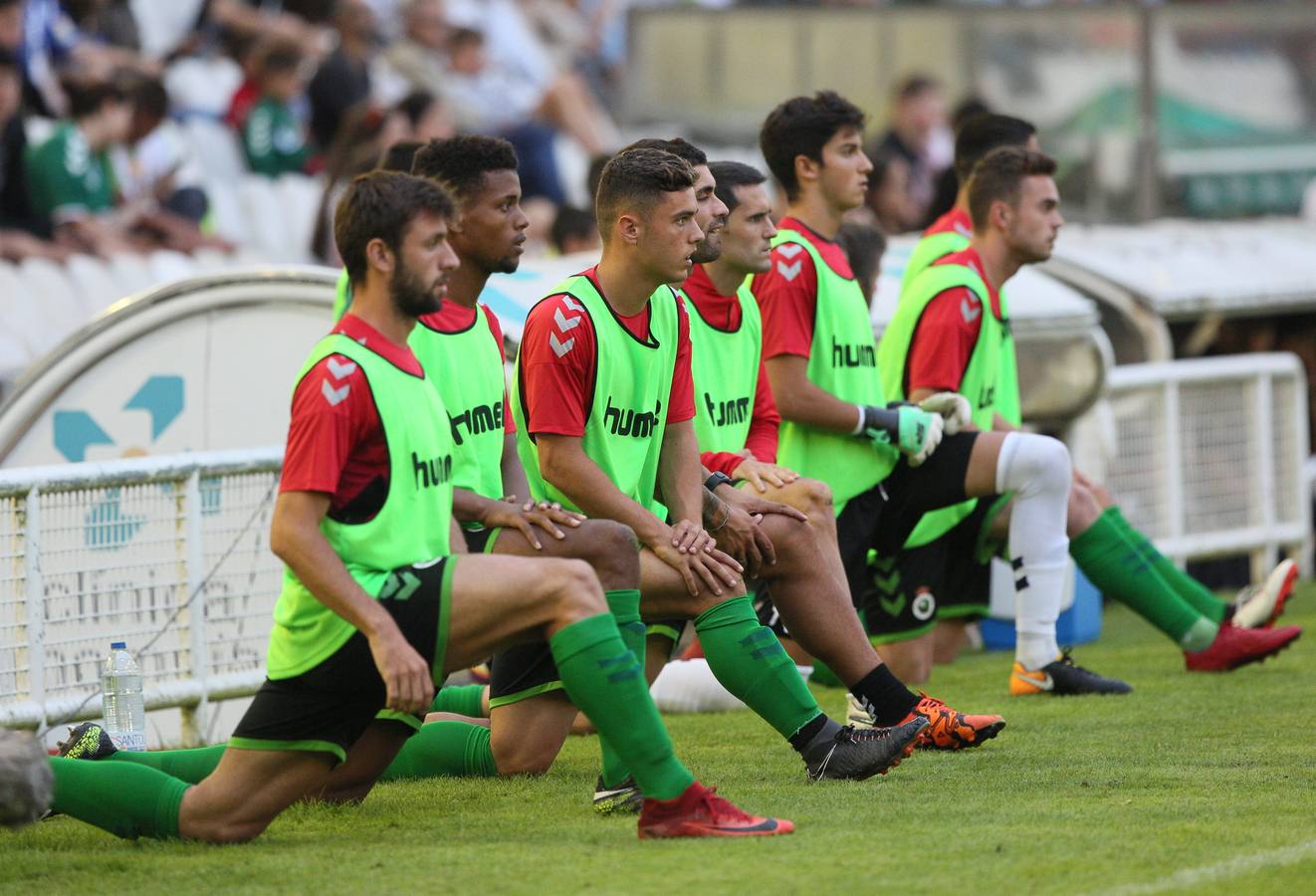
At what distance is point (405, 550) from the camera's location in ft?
16.2

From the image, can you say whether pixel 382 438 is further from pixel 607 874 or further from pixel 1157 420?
pixel 1157 420

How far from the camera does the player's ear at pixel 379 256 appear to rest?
4.91 m

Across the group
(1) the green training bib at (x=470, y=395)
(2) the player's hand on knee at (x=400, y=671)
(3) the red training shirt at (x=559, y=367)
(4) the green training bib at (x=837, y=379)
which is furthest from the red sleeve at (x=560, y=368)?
(4) the green training bib at (x=837, y=379)

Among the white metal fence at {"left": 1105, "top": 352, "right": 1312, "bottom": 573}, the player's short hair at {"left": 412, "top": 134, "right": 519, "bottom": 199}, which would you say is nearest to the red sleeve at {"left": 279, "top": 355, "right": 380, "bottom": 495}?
the player's short hair at {"left": 412, "top": 134, "right": 519, "bottom": 199}

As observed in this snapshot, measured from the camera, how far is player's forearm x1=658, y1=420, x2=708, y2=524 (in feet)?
19.4

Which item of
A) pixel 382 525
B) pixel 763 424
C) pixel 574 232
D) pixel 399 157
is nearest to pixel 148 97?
pixel 574 232

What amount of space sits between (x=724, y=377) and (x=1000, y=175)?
6.19 ft

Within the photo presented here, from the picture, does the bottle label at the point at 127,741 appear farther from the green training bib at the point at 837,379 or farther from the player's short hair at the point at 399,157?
the green training bib at the point at 837,379

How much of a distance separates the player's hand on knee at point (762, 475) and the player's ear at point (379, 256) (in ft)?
5.89

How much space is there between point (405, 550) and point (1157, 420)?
6346mm

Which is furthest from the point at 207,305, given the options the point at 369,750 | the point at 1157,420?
the point at 1157,420

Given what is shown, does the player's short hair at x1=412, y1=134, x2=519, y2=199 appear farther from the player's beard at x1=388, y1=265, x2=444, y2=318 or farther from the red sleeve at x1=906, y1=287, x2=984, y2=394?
the red sleeve at x1=906, y1=287, x2=984, y2=394

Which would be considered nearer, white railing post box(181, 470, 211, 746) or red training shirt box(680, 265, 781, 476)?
red training shirt box(680, 265, 781, 476)

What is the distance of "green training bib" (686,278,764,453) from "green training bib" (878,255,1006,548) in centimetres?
122
